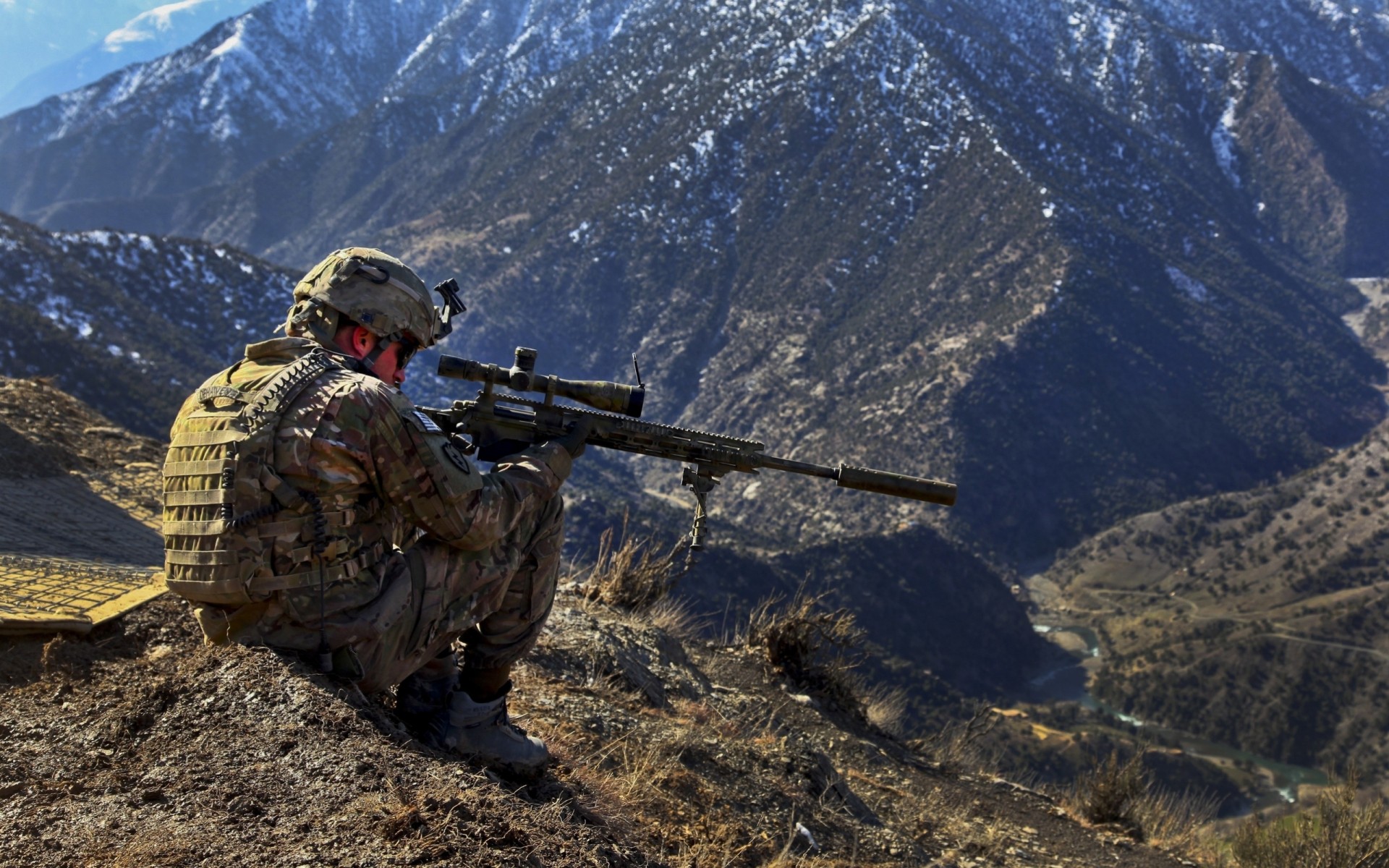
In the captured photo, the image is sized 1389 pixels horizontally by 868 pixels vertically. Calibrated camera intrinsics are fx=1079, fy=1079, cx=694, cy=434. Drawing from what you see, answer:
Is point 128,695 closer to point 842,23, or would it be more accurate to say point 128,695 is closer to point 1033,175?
point 1033,175

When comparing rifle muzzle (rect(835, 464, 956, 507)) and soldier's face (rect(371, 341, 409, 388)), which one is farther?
rifle muzzle (rect(835, 464, 956, 507))

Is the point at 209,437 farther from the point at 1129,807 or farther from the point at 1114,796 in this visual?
the point at 1129,807

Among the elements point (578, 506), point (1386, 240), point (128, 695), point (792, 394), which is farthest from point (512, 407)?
point (1386, 240)

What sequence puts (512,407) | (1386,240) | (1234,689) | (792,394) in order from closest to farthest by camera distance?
(512,407)
(1234,689)
(792,394)
(1386,240)

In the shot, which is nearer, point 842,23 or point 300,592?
point 300,592

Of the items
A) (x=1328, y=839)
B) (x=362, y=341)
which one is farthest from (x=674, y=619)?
(x=362, y=341)

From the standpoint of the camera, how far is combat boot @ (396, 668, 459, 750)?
15.5 feet

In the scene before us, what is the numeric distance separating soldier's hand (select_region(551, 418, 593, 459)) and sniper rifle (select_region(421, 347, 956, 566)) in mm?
18

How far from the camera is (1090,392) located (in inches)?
3349

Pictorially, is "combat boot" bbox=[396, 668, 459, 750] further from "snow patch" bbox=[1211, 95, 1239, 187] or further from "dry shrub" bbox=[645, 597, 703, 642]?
"snow patch" bbox=[1211, 95, 1239, 187]

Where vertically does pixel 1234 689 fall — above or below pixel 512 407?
below

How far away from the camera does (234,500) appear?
4.02 m

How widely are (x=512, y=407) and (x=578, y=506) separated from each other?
4389 centimetres

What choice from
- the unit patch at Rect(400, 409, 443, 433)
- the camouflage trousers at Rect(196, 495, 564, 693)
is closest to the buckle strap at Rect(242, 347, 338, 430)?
the unit patch at Rect(400, 409, 443, 433)
